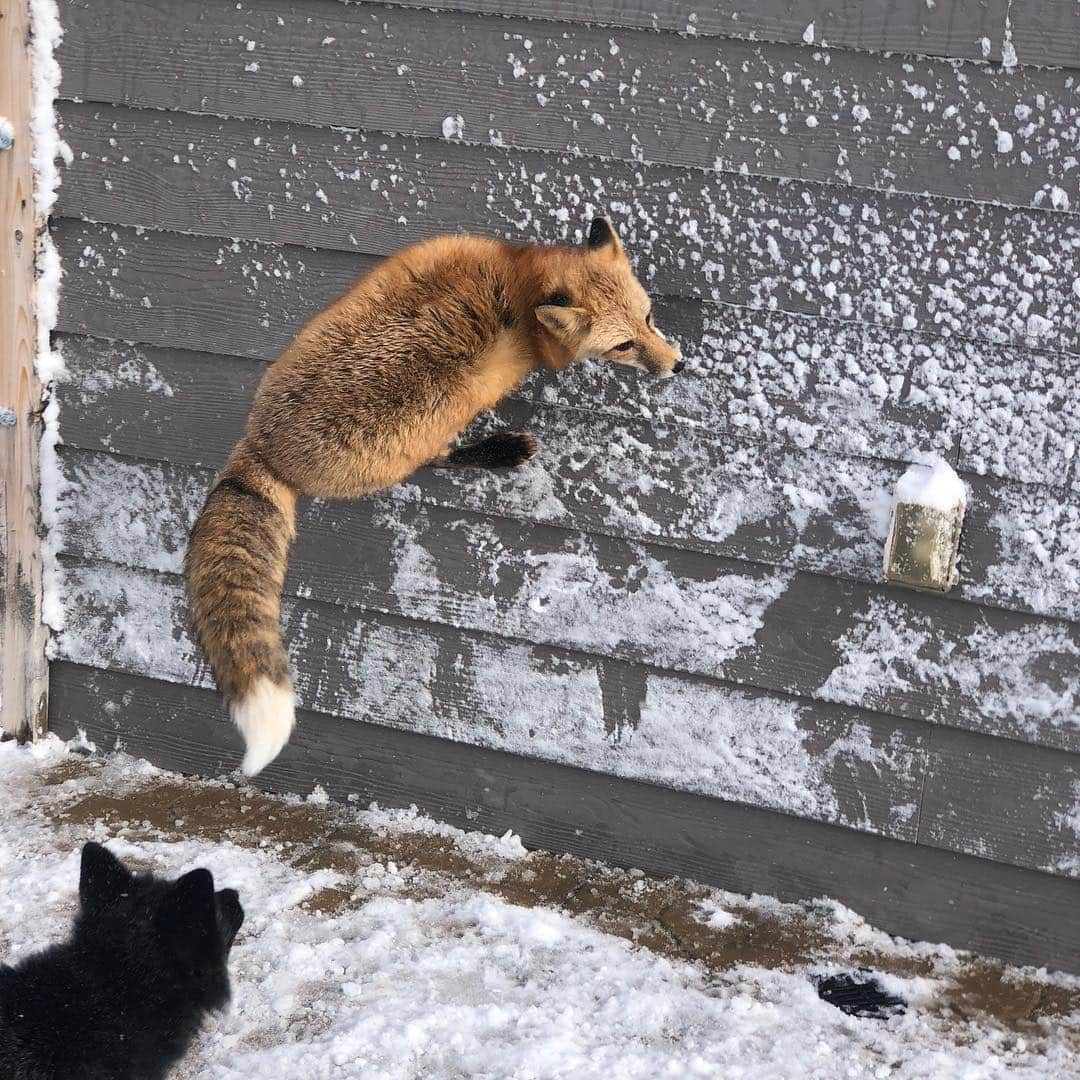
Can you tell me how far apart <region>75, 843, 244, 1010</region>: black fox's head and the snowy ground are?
0.61 feet

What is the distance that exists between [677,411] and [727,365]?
0.17m

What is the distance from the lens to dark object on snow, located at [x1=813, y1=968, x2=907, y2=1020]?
7.67 feet

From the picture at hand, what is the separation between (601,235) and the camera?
2252mm

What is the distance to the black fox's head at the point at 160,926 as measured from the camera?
6.50 ft

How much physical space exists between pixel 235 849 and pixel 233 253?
64.0 inches

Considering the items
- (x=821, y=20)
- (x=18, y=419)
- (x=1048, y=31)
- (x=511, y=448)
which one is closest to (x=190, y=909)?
(x=511, y=448)

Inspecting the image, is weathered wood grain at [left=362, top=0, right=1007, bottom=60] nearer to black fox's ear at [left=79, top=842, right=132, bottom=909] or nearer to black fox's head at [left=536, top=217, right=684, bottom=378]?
Answer: black fox's head at [left=536, top=217, right=684, bottom=378]

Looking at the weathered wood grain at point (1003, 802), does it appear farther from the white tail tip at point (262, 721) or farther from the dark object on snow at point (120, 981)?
the dark object on snow at point (120, 981)

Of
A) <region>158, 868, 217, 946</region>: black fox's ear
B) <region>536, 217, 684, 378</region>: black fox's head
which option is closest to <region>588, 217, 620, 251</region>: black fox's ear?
<region>536, 217, 684, 378</region>: black fox's head

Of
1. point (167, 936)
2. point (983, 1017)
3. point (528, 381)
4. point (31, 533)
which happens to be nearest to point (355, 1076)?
point (167, 936)

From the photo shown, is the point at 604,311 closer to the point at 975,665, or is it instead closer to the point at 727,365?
the point at 727,365

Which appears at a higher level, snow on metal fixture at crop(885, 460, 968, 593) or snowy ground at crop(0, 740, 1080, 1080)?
snow on metal fixture at crop(885, 460, 968, 593)

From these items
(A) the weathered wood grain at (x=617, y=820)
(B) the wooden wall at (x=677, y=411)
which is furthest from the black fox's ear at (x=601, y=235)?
(A) the weathered wood grain at (x=617, y=820)

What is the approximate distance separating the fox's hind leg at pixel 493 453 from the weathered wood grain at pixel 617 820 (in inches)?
35.1
